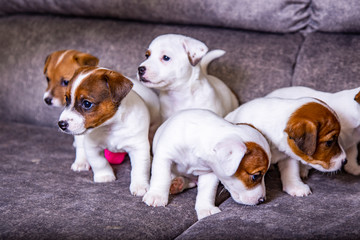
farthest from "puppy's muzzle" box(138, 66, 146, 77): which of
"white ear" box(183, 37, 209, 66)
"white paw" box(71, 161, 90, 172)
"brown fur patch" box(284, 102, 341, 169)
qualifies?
"brown fur patch" box(284, 102, 341, 169)

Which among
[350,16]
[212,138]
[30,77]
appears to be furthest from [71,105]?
[350,16]

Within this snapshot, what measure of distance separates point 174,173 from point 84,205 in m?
Result: 0.54

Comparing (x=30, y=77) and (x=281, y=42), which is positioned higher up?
(x=281, y=42)

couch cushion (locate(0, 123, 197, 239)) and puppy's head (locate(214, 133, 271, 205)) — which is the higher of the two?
puppy's head (locate(214, 133, 271, 205))

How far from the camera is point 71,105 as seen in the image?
233cm

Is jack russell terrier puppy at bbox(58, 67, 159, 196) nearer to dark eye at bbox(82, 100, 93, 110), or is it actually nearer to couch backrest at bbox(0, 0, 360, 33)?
dark eye at bbox(82, 100, 93, 110)

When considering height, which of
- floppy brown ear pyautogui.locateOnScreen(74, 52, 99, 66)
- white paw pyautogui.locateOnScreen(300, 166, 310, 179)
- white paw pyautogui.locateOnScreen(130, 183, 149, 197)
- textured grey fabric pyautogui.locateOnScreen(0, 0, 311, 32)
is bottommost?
white paw pyautogui.locateOnScreen(130, 183, 149, 197)

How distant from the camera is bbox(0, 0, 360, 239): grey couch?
6.47ft

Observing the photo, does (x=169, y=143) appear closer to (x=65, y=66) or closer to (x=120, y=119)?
(x=120, y=119)

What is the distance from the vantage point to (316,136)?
220 centimetres

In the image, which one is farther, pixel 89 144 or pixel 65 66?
pixel 65 66

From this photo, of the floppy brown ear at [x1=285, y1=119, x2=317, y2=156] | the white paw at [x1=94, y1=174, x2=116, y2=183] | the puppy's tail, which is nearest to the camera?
the floppy brown ear at [x1=285, y1=119, x2=317, y2=156]

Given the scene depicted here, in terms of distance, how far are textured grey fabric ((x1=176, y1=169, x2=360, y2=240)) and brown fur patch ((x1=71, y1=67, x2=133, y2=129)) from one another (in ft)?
2.43

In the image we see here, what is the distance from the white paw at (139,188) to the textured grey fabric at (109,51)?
1.09 meters
